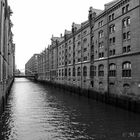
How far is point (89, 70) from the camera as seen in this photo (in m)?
40.7

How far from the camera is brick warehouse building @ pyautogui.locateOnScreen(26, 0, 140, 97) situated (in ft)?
83.3

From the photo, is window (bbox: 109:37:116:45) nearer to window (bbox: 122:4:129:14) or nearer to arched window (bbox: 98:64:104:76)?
window (bbox: 122:4:129:14)

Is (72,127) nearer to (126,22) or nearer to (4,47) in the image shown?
(4,47)

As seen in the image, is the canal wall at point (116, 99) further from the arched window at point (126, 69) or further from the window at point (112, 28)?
the window at point (112, 28)

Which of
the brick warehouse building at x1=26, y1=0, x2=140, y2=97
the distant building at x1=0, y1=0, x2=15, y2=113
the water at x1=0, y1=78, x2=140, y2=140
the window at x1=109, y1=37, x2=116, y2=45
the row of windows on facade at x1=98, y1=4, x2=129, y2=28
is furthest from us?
the window at x1=109, y1=37, x2=116, y2=45

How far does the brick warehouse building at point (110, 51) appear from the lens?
83.3 feet

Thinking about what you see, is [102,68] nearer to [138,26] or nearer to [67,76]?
[138,26]

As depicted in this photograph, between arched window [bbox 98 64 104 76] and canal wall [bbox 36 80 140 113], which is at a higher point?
arched window [bbox 98 64 104 76]

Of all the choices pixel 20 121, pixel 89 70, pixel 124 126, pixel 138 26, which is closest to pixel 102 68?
pixel 89 70

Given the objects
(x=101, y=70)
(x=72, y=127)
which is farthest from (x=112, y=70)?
(x=72, y=127)

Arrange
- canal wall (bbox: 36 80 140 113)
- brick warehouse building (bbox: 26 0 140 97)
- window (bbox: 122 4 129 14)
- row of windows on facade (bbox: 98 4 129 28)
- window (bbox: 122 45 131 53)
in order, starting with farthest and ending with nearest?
row of windows on facade (bbox: 98 4 129 28)
window (bbox: 122 4 129 14)
window (bbox: 122 45 131 53)
brick warehouse building (bbox: 26 0 140 97)
canal wall (bbox: 36 80 140 113)

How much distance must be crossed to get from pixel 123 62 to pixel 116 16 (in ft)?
29.2

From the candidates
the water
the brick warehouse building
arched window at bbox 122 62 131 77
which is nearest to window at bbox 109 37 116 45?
the brick warehouse building

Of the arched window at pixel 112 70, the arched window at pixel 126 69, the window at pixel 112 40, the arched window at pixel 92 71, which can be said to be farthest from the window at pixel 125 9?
the arched window at pixel 92 71
